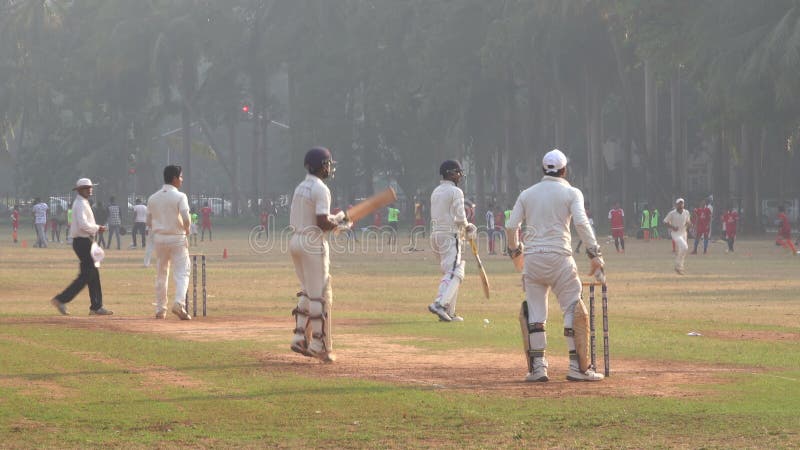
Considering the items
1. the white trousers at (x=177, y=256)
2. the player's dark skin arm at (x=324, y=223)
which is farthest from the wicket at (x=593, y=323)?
the white trousers at (x=177, y=256)

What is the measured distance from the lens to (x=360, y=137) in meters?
84.8

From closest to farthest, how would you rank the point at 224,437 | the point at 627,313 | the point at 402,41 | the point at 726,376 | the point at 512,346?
the point at 224,437 → the point at 726,376 → the point at 512,346 → the point at 627,313 → the point at 402,41

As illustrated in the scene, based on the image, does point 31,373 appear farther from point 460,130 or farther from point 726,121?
point 460,130

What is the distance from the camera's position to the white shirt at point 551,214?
488 inches

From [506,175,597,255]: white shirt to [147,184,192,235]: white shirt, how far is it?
276 inches

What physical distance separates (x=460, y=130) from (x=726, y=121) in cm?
2230

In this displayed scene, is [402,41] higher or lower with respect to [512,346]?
higher

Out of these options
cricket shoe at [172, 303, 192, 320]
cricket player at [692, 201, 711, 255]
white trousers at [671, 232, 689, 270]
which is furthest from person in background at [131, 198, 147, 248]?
cricket shoe at [172, 303, 192, 320]

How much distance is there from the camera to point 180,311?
61.3ft

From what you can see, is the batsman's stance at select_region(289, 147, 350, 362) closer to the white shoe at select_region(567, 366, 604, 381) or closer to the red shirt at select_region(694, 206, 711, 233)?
the white shoe at select_region(567, 366, 604, 381)

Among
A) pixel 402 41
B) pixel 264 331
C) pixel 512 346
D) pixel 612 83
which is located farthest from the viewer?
pixel 402 41

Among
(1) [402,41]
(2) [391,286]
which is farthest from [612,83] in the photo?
(2) [391,286]

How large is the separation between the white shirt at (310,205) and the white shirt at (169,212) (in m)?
5.08

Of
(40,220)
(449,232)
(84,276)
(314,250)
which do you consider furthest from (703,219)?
(314,250)
